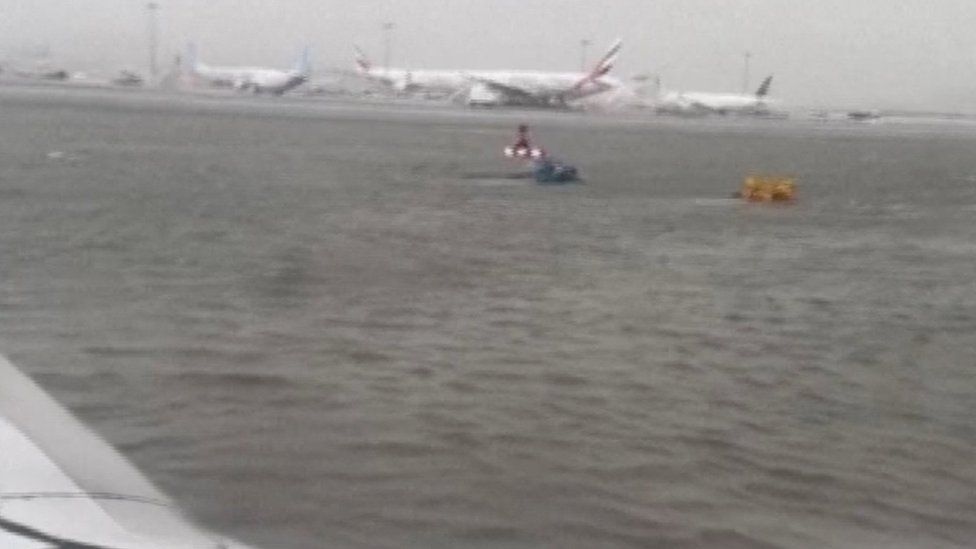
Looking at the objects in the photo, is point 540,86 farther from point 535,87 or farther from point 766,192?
point 766,192

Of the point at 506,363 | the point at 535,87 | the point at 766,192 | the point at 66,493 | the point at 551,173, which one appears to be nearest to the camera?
the point at 66,493

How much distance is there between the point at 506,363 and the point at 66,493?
1042 centimetres

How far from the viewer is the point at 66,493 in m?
3.19

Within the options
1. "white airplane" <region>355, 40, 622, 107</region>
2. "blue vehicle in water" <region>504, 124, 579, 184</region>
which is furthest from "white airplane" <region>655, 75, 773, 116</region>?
"blue vehicle in water" <region>504, 124, 579, 184</region>

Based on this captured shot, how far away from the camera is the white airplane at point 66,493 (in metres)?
2.97

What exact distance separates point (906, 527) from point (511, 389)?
423 centimetres

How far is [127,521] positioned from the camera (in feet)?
10.7

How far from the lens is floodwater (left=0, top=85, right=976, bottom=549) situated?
873 centimetres

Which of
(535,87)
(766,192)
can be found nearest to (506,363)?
(766,192)

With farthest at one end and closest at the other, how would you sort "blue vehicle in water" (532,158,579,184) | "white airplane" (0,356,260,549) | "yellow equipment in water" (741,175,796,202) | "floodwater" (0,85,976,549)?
1. "blue vehicle in water" (532,158,579,184)
2. "yellow equipment in water" (741,175,796,202)
3. "floodwater" (0,85,976,549)
4. "white airplane" (0,356,260,549)

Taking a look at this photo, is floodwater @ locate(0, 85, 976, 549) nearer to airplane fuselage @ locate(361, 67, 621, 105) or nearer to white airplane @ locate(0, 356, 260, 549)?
white airplane @ locate(0, 356, 260, 549)

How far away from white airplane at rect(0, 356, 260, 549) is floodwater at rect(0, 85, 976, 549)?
3.79 meters

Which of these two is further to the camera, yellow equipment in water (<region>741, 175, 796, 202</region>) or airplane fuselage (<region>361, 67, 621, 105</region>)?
airplane fuselage (<region>361, 67, 621, 105</region>)

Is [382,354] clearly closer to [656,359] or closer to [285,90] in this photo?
[656,359]
